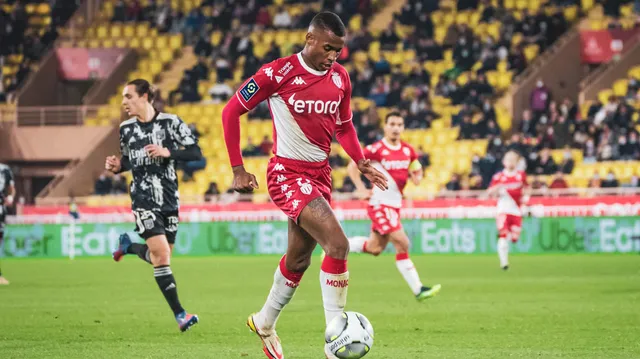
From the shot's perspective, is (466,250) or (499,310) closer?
(499,310)

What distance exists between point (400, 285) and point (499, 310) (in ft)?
15.2

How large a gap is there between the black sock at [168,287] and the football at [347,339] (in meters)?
3.30

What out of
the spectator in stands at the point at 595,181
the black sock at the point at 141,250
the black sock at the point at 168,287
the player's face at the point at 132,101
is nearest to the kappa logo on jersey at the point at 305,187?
the black sock at the point at 168,287

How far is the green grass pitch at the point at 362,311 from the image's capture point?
30.7 feet

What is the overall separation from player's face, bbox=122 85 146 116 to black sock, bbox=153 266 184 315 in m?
1.51

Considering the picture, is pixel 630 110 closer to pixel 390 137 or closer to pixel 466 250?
pixel 466 250

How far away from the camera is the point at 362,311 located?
12.9 m

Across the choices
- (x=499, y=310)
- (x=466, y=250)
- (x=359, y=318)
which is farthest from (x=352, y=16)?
(x=359, y=318)

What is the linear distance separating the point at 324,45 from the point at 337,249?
4.61 ft

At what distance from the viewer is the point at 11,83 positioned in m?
40.9

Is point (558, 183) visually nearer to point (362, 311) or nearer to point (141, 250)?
point (362, 311)

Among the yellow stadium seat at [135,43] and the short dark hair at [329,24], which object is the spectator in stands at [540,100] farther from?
the short dark hair at [329,24]

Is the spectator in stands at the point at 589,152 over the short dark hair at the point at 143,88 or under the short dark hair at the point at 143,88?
under

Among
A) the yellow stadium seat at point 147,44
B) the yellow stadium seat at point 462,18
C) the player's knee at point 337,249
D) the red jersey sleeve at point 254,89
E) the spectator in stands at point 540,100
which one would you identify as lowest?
the player's knee at point 337,249
